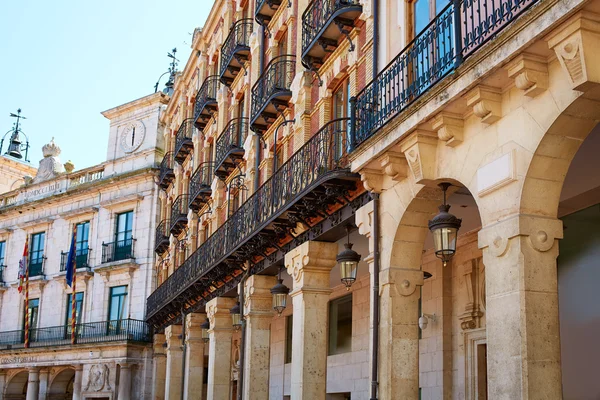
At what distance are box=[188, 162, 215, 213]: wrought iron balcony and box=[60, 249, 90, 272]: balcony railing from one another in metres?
11.9

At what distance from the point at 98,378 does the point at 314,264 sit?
22708mm

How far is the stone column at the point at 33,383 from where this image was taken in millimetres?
36500

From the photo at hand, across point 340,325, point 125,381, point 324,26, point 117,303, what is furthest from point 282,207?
point 117,303

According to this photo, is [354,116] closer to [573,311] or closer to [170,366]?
[573,311]

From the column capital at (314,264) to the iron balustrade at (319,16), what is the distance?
4.18 meters

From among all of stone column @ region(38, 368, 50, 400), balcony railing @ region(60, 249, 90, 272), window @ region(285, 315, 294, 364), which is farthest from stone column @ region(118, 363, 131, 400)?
window @ region(285, 315, 294, 364)

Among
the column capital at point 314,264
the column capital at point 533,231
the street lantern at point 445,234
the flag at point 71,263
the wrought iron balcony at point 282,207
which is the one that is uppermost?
the flag at point 71,263

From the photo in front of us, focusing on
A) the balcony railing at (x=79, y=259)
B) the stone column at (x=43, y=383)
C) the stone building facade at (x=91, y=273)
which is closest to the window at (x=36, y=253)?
the stone building facade at (x=91, y=273)

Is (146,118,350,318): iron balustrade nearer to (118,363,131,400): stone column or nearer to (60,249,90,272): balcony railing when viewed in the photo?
(118,363,131,400): stone column

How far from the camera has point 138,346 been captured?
111 ft

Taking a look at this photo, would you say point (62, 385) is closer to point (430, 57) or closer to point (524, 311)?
point (430, 57)

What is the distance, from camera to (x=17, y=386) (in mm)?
39344

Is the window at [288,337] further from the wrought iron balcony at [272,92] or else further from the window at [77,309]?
the window at [77,309]

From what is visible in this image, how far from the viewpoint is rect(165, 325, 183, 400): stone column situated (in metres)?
27.0
